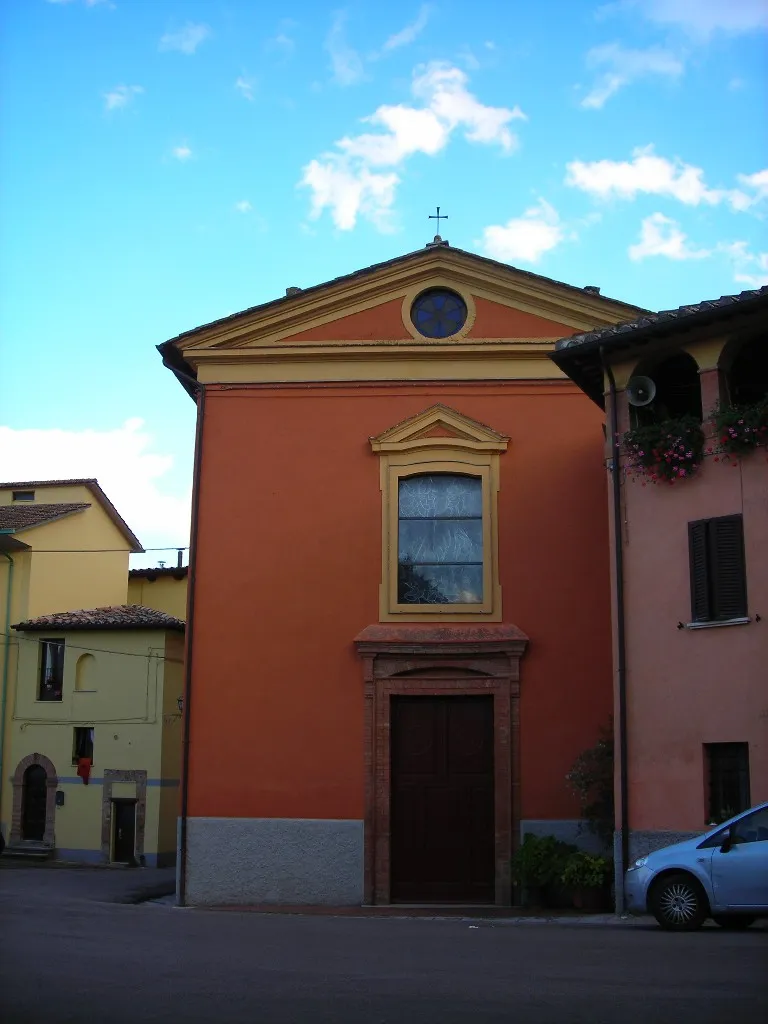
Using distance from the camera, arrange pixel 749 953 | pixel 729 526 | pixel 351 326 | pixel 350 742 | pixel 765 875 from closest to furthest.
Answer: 1. pixel 749 953
2. pixel 765 875
3. pixel 729 526
4. pixel 350 742
5. pixel 351 326

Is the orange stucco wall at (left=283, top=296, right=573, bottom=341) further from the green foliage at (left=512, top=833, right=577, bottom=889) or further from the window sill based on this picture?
the green foliage at (left=512, top=833, right=577, bottom=889)

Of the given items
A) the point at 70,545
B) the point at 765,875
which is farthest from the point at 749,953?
the point at 70,545

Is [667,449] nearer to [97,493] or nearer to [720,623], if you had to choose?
[720,623]

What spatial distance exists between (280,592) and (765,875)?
8554 mm

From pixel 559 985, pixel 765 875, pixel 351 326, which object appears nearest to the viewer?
pixel 559 985

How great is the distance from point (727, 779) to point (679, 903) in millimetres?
2189

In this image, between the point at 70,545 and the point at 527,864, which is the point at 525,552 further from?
the point at 70,545

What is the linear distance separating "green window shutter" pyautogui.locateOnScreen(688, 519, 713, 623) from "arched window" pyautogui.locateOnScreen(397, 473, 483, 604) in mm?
4133

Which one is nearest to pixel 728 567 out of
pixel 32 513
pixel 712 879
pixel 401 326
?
pixel 712 879

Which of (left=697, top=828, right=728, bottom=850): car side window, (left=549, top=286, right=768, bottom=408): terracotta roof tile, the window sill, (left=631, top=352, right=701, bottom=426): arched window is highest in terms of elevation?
(left=549, top=286, right=768, bottom=408): terracotta roof tile

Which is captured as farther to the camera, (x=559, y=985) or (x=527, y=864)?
(x=527, y=864)

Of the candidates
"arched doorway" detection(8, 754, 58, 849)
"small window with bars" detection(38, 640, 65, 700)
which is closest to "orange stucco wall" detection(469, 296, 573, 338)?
"small window with bars" detection(38, 640, 65, 700)

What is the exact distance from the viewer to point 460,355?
1822 cm

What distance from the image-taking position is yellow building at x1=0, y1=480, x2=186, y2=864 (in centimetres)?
2766
